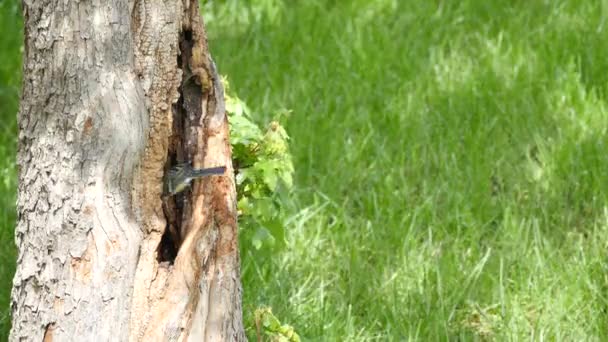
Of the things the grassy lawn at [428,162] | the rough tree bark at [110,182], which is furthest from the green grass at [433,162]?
the rough tree bark at [110,182]

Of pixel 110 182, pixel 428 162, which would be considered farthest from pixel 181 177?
pixel 428 162

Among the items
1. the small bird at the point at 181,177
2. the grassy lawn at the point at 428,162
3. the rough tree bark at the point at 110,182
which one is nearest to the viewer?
the rough tree bark at the point at 110,182

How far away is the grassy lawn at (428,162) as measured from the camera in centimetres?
377

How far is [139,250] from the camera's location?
2764mm

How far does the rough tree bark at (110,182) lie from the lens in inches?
106

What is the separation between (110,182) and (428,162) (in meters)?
A: 2.03

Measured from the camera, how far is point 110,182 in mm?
2709

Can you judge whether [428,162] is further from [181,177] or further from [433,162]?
[181,177]

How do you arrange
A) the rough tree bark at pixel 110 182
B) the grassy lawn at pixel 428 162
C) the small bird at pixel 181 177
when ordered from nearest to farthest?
the rough tree bark at pixel 110 182
the small bird at pixel 181 177
the grassy lawn at pixel 428 162

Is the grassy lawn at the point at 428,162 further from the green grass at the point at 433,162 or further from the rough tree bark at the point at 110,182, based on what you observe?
the rough tree bark at the point at 110,182

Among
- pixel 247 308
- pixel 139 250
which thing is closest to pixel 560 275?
pixel 247 308

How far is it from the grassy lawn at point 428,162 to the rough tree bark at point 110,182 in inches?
35.4

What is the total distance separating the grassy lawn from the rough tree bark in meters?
0.90

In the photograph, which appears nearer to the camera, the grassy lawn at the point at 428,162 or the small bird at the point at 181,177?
the small bird at the point at 181,177
